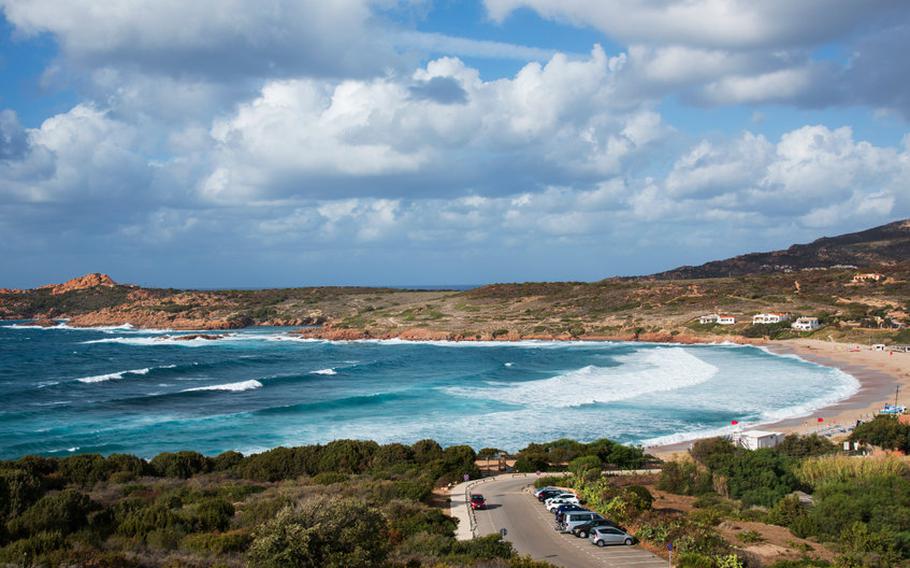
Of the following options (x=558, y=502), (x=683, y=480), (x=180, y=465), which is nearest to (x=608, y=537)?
(x=558, y=502)

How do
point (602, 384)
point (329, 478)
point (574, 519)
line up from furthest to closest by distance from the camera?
point (602, 384) < point (329, 478) < point (574, 519)

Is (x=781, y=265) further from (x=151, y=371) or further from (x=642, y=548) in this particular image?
(x=642, y=548)

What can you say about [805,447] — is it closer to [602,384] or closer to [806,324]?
[602,384]

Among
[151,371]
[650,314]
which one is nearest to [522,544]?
[151,371]

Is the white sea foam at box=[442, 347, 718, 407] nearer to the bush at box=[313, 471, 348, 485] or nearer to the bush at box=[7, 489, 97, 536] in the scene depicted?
the bush at box=[313, 471, 348, 485]

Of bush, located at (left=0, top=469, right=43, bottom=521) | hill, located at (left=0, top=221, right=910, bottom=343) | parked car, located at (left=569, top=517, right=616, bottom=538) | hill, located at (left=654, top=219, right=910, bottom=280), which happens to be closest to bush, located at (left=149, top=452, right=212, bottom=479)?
bush, located at (left=0, top=469, right=43, bottom=521)

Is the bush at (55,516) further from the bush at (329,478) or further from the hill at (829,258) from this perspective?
the hill at (829,258)

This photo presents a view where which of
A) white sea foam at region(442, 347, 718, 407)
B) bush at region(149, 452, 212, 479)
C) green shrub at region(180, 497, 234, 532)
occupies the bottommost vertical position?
white sea foam at region(442, 347, 718, 407)
